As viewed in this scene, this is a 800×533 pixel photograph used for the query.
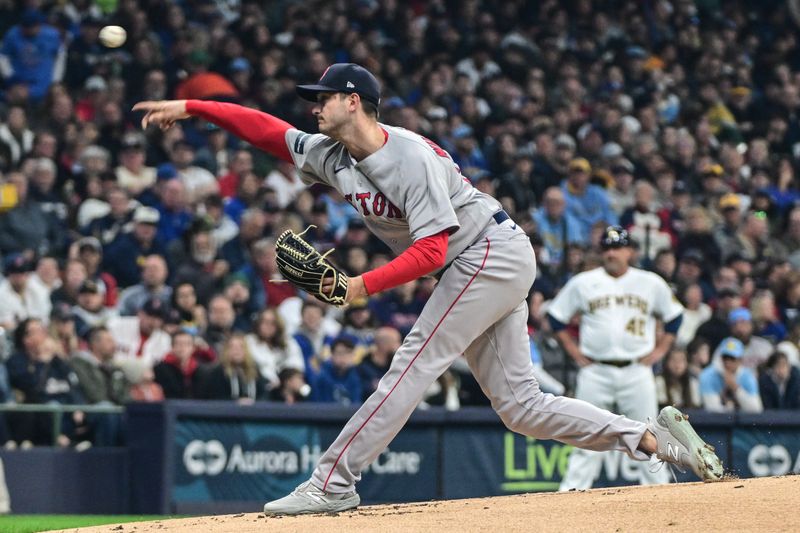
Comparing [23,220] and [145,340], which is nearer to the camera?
[145,340]

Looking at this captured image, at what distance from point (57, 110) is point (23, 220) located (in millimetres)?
1488

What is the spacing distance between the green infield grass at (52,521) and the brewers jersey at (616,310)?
3.49 meters

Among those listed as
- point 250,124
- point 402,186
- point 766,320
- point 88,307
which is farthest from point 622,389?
point 402,186

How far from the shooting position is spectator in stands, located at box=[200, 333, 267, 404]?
10.8m

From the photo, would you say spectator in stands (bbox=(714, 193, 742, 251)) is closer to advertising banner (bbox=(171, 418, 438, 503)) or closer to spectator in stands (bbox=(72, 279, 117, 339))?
advertising banner (bbox=(171, 418, 438, 503))

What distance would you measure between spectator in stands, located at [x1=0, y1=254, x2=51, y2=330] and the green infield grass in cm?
182

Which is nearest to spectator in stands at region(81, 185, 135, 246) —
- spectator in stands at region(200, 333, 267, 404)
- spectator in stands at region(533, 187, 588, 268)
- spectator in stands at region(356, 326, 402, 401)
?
spectator in stands at region(200, 333, 267, 404)

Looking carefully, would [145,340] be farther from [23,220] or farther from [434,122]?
[434,122]

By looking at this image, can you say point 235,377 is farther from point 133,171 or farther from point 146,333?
point 133,171

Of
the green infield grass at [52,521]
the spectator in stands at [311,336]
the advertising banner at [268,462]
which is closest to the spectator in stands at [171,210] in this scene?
the spectator in stands at [311,336]

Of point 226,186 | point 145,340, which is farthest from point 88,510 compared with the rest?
point 226,186

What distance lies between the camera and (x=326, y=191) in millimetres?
14312

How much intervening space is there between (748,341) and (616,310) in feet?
10.1

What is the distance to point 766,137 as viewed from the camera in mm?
18766
